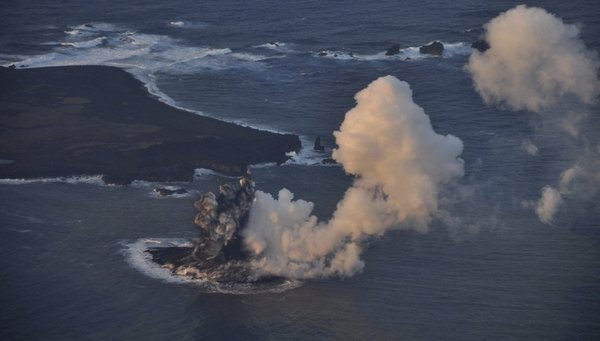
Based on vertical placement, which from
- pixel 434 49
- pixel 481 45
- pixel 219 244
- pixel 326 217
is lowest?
pixel 326 217

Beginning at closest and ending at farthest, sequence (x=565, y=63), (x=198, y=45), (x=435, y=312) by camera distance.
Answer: (x=435, y=312)
(x=565, y=63)
(x=198, y=45)

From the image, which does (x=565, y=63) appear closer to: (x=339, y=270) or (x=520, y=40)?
(x=520, y=40)

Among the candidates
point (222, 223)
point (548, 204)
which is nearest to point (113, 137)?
point (222, 223)

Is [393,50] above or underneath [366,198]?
above

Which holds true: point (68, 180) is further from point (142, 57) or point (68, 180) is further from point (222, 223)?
point (142, 57)

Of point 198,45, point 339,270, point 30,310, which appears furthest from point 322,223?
point 198,45

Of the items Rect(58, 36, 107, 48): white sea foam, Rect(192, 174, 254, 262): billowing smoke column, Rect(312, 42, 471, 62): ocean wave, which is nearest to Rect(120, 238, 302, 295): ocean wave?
Rect(192, 174, 254, 262): billowing smoke column

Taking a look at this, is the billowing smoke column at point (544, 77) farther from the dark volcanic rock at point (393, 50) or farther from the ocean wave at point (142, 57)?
the ocean wave at point (142, 57)

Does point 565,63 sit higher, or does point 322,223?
point 565,63
